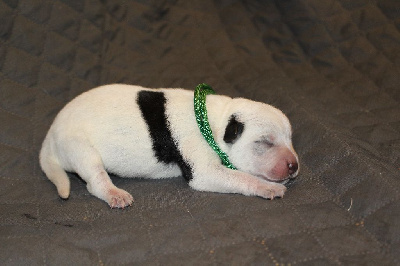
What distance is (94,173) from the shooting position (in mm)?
2430

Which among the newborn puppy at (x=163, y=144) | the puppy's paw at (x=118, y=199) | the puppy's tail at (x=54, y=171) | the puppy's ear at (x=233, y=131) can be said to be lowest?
the puppy's tail at (x=54, y=171)

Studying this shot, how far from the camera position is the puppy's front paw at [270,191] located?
2326 millimetres

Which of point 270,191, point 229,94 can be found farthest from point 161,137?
point 229,94

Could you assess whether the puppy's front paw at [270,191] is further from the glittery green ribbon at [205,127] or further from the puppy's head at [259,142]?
the glittery green ribbon at [205,127]

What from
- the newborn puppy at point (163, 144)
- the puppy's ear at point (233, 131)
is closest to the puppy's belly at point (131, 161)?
the newborn puppy at point (163, 144)

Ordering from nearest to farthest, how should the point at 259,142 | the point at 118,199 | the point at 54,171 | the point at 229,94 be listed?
the point at 118,199
the point at 259,142
the point at 54,171
the point at 229,94

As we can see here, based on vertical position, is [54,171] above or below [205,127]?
below

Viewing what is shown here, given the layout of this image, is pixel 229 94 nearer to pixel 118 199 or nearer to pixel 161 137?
pixel 161 137

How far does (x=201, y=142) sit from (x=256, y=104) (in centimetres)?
36

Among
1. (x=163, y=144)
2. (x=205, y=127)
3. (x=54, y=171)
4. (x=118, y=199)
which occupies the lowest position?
(x=54, y=171)

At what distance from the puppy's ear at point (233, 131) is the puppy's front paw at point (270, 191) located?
11.9 inches

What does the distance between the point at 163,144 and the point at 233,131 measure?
14.8 inches

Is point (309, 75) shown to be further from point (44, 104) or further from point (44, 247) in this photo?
point (44, 247)

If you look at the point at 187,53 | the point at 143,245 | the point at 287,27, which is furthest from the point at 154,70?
the point at 143,245
